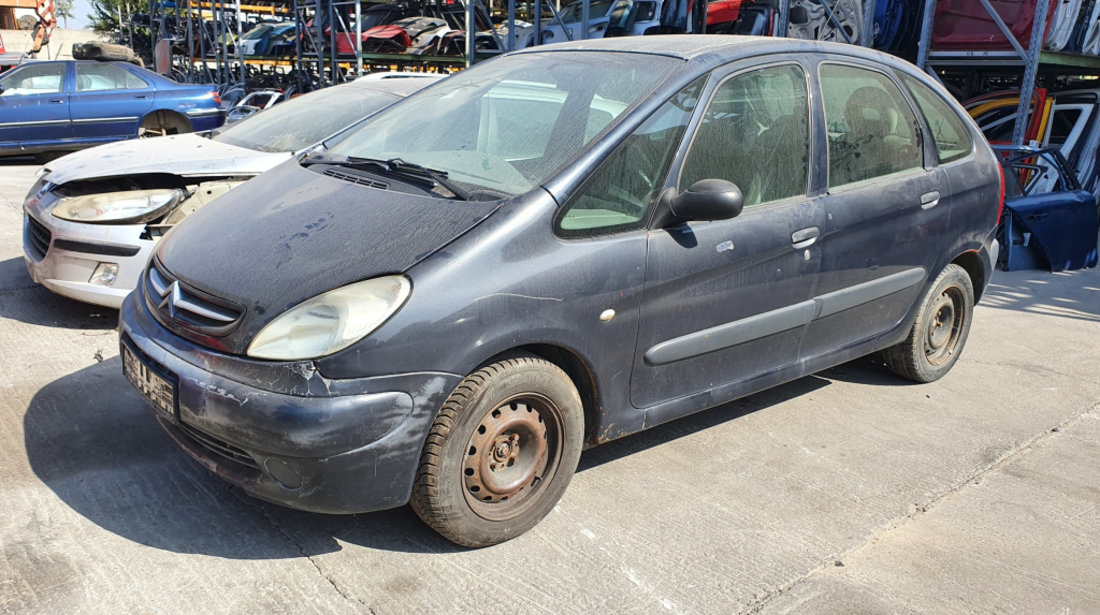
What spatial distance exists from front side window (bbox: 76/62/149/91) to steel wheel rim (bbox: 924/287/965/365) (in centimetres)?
1069

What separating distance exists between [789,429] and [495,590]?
1.88 meters

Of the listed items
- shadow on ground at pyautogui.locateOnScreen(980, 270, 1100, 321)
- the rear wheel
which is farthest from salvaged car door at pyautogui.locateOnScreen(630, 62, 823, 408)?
the rear wheel

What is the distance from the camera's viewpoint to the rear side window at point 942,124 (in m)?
4.27

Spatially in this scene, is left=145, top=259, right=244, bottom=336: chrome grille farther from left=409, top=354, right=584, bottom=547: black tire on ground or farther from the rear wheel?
the rear wheel

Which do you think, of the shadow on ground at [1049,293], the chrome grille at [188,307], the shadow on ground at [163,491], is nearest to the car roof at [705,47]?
the shadow on ground at [163,491]

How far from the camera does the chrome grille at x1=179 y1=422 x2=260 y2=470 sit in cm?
265

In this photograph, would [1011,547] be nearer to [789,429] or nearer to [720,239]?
[789,429]

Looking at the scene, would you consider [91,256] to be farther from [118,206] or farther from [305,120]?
[305,120]

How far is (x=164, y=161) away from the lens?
5.12m

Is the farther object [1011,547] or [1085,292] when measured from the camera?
[1085,292]

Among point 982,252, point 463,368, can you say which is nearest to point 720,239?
point 463,368

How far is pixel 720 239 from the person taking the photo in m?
3.24

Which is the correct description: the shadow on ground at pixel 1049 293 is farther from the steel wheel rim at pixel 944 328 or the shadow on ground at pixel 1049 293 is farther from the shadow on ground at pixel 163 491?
the shadow on ground at pixel 163 491

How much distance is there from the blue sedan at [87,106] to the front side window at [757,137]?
10.2 m
